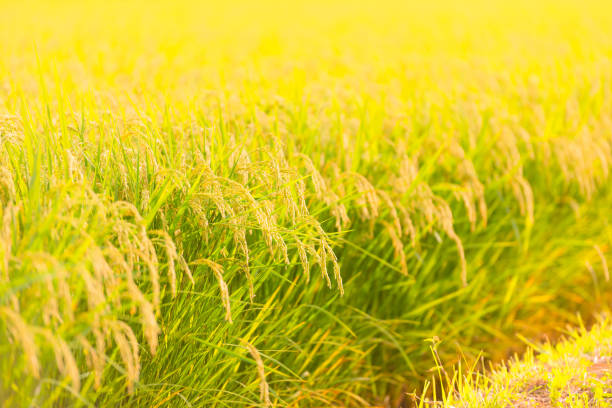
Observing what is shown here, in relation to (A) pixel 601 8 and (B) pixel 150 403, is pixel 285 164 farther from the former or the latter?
(A) pixel 601 8

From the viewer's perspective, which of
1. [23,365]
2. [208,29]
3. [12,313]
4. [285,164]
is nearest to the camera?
[12,313]

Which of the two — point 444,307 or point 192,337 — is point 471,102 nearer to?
point 444,307

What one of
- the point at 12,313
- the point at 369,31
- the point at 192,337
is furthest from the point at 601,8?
the point at 12,313

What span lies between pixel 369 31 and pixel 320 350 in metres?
4.62

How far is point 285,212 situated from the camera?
2.60 metres

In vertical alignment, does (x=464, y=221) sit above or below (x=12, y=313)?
below

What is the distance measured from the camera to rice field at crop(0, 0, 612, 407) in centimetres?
196

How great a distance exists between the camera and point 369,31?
7.09 meters

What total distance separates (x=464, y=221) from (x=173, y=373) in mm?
1746

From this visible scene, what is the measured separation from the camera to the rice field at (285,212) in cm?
196

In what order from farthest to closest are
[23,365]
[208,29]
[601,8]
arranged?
[601,8]
[208,29]
[23,365]

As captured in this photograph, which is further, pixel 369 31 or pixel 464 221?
pixel 369 31

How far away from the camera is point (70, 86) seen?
3.87m

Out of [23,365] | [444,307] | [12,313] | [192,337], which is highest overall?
[12,313]
